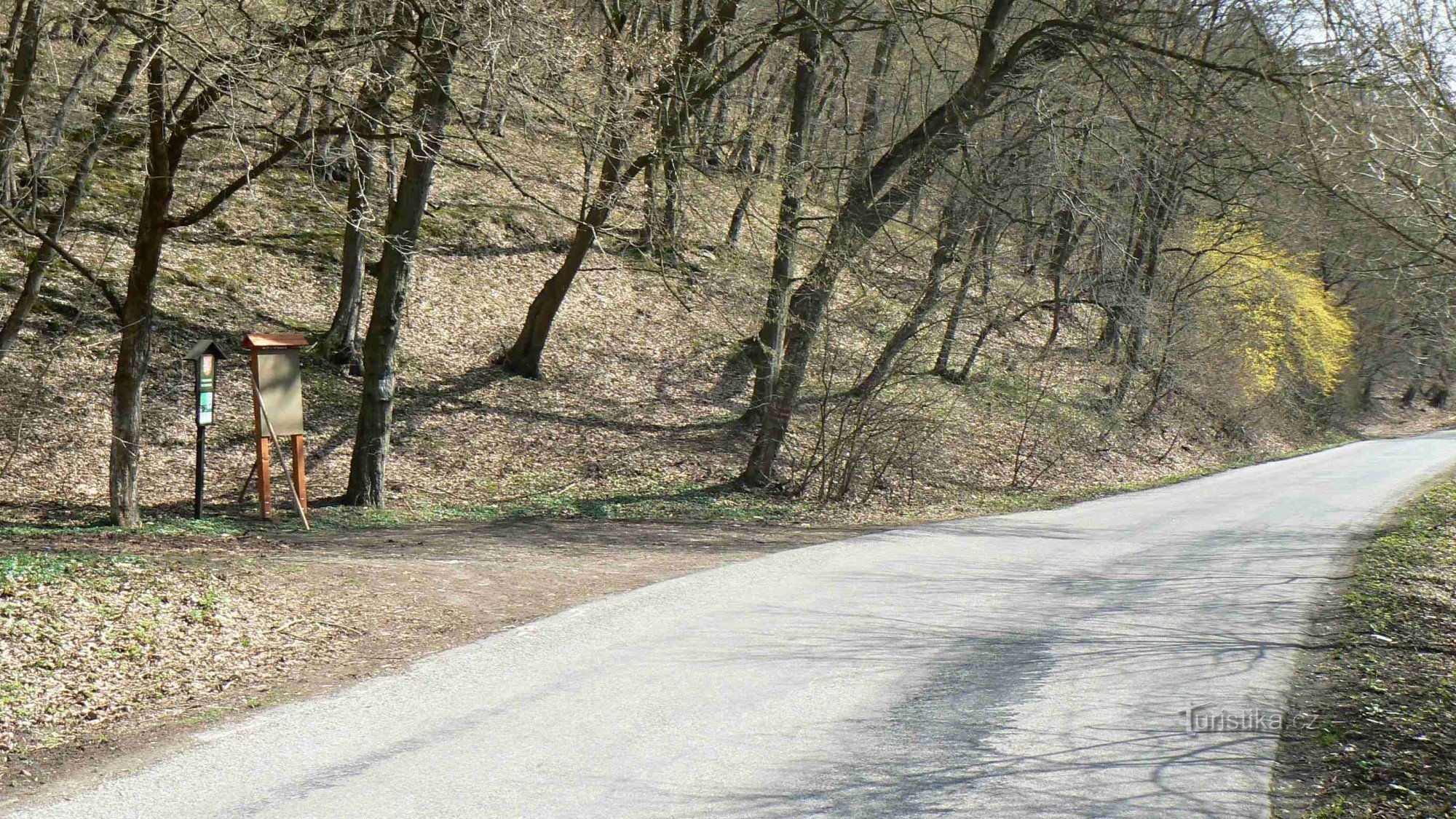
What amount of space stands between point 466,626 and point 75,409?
1050cm

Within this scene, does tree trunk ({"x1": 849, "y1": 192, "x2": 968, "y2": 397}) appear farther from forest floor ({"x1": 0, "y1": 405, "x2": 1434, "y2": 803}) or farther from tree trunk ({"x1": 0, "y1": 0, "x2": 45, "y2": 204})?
tree trunk ({"x1": 0, "y1": 0, "x2": 45, "y2": 204})

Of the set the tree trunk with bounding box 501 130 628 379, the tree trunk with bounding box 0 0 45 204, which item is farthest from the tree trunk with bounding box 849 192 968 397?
the tree trunk with bounding box 0 0 45 204

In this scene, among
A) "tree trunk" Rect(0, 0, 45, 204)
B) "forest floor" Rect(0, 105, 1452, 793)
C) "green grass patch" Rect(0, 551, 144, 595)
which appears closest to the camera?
"forest floor" Rect(0, 105, 1452, 793)

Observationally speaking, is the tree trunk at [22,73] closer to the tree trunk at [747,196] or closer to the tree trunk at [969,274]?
the tree trunk at [747,196]

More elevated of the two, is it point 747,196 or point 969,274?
point 747,196

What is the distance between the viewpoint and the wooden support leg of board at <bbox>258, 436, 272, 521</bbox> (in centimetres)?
1355

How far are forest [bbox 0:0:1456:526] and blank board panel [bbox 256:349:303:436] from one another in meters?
0.99

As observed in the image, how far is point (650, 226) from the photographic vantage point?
40.7ft

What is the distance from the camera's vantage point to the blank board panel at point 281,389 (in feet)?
44.8

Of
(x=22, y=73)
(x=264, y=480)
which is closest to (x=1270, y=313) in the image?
(x=264, y=480)

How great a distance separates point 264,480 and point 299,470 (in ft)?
1.50

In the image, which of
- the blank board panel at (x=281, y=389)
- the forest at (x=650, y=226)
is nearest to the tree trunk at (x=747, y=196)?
the forest at (x=650, y=226)

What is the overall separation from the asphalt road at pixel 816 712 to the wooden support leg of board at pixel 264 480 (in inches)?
248

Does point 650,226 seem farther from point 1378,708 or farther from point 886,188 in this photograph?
point 1378,708
